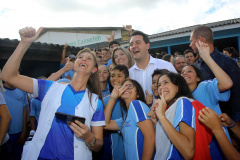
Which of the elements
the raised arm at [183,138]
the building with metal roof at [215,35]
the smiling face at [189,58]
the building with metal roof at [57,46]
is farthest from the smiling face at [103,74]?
the building with metal roof at [215,35]

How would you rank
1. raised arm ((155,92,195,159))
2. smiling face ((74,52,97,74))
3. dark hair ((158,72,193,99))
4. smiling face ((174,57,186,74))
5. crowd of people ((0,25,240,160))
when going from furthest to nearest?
smiling face ((174,57,186,74)), smiling face ((74,52,97,74)), dark hair ((158,72,193,99)), crowd of people ((0,25,240,160)), raised arm ((155,92,195,159))

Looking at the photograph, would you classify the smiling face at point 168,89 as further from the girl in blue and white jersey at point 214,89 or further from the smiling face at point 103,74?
the smiling face at point 103,74

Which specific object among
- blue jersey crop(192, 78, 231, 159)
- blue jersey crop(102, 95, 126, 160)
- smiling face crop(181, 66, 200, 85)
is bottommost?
blue jersey crop(102, 95, 126, 160)

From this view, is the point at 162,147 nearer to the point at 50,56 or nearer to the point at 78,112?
the point at 78,112

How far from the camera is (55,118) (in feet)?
6.12

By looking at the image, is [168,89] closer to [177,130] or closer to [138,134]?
[177,130]

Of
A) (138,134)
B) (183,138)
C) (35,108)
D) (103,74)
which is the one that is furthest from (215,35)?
(183,138)

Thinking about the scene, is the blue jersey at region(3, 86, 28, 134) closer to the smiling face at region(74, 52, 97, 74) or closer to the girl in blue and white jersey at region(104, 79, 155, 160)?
the smiling face at region(74, 52, 97, 74)

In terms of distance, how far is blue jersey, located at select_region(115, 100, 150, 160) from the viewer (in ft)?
7.07

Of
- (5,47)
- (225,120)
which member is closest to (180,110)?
(225,120)

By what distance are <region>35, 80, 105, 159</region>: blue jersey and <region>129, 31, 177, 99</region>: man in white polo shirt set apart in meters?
1.62

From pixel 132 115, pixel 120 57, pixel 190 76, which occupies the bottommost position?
pixel 132 115

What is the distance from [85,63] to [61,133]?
0.97 meters

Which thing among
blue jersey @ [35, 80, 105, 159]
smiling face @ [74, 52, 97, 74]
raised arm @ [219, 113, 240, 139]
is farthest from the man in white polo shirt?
blue jersey @ [35, 80, 105, 159]
